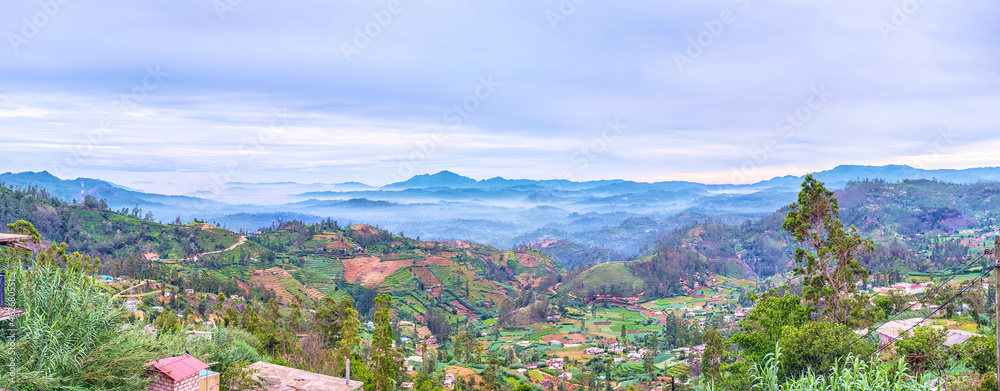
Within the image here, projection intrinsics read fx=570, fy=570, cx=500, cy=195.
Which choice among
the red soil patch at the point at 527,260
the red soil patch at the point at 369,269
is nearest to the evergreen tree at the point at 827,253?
the red soil patch at the point at 369,269

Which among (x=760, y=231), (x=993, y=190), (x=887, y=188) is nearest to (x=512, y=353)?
(x=760, y=231)

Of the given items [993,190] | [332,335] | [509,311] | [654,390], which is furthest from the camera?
[993,190]

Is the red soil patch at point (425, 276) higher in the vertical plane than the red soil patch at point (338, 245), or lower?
lower

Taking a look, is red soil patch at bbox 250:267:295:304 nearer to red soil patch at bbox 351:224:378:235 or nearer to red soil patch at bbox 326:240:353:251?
red soil patch at bbox 326:240:353:251

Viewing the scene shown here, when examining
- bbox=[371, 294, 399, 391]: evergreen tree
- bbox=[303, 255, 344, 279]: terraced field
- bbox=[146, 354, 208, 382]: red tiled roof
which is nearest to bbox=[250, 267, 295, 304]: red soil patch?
bbox=[303, 255, 344, 279]: terraced field

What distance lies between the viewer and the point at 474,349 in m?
52.3

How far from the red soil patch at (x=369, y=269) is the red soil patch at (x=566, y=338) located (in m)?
32.3

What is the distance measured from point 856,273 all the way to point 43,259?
71.0 ft

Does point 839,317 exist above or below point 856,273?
below

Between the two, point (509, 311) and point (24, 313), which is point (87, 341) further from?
point (509, 311)

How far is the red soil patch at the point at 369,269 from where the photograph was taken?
315 ft

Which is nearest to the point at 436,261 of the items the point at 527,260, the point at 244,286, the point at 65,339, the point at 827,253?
the point at 527,260

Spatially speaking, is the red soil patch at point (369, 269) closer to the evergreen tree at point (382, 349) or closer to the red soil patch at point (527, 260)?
the red soil patch at point (527, 260)

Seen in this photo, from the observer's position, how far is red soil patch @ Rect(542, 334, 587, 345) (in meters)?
72.6
